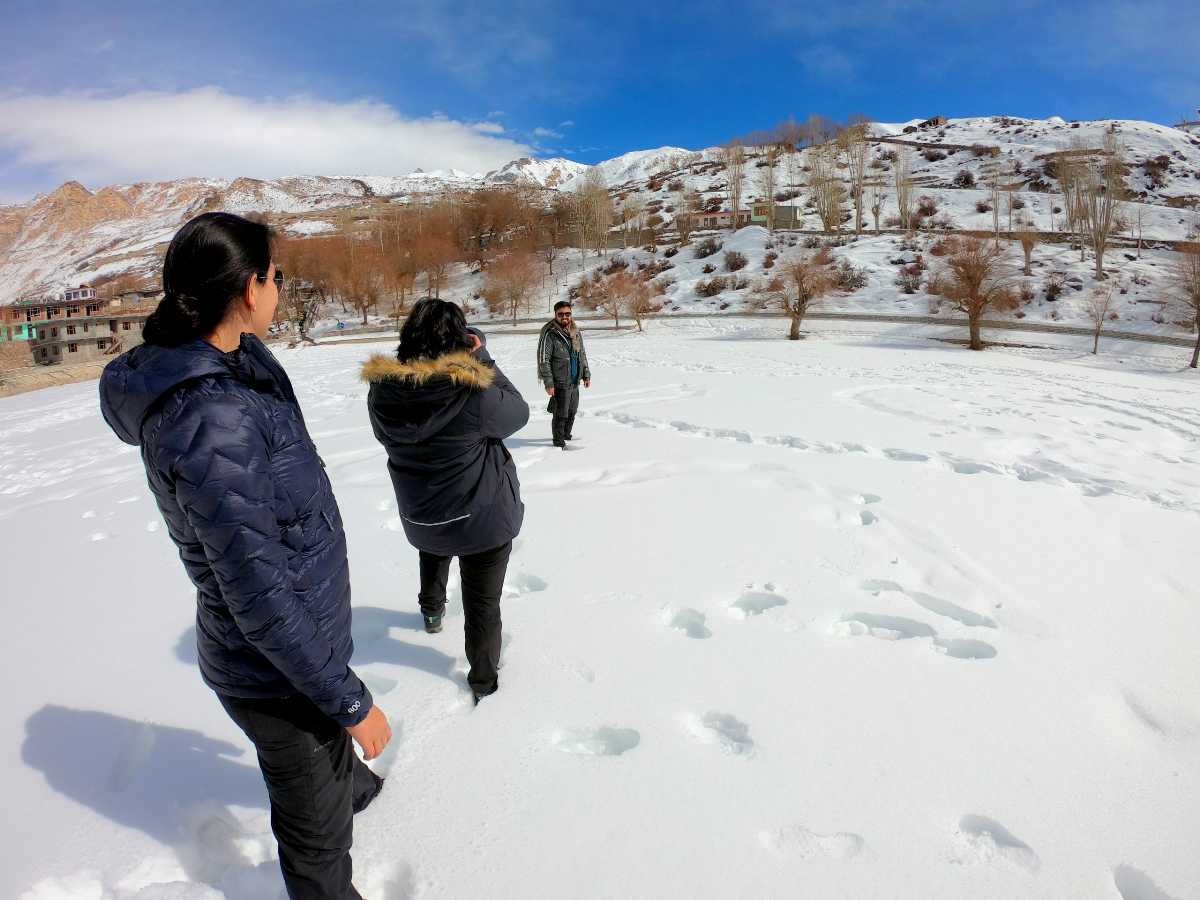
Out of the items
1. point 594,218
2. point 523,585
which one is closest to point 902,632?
point 523,585

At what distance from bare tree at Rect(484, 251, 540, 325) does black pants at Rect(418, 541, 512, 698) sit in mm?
33247

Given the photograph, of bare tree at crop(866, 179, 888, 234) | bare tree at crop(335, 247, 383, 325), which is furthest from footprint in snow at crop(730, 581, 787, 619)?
bare tree at crop(866, 179, 888, 234)

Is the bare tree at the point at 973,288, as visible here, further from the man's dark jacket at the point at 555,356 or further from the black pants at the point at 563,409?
the man's dark jacket at the point at 555,356

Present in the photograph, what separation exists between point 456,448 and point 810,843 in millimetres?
1769

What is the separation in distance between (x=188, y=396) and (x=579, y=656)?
6.84 feet

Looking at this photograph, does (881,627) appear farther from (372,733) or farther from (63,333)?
(63,333)

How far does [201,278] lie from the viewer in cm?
127

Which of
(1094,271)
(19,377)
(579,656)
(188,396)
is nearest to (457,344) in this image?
(188,396)

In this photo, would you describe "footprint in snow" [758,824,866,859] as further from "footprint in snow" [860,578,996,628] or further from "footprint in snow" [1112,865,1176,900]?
"footprint in snow" [860,578,996,628]

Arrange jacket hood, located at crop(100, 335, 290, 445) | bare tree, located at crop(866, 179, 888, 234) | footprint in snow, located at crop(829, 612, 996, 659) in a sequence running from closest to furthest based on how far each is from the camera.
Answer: jacket hood, located at crop(100, 335, 290, 445)
footprint in snow, located at crop(829, 612, 996, 659)
bare tree, located at crop(866, 179, 888, 234)

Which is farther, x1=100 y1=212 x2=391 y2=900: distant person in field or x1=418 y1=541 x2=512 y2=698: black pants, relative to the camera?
x1=418 y1=541 x2=512 y2=698: black pants

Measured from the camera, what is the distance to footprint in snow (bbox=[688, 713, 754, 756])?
7.39 ft

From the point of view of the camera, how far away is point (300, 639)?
4.24 feet

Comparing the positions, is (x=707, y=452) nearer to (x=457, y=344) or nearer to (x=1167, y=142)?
(x=457, y=344)
